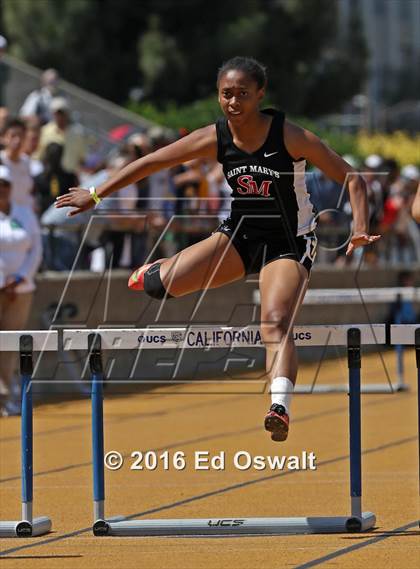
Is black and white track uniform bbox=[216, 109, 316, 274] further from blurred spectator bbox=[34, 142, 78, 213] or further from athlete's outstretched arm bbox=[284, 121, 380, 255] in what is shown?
blurred spectator bbox=[34, 142, 78, 213]

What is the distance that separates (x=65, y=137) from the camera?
57.4ft

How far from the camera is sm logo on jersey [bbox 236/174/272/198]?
24.9 feet

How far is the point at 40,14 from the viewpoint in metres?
42.4

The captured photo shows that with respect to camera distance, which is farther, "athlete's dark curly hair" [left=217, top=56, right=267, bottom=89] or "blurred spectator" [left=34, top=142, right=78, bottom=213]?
"blurred spectator" [left=34, top=142, right=78, bottom=213]

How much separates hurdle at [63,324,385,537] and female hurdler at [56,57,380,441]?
22 centimetres

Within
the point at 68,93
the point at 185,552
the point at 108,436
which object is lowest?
the point at 185,552

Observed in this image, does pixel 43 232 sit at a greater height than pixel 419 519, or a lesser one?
greater

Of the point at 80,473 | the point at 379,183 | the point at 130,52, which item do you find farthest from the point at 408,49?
the point at 80,473

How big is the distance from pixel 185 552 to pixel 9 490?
242 centimetres

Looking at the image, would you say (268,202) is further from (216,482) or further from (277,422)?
(216,482)

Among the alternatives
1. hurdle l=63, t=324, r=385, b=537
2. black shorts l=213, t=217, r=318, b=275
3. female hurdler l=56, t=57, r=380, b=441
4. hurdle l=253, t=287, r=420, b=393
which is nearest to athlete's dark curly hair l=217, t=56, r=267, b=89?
female hurdler l=56, t=57, r=380, b=441

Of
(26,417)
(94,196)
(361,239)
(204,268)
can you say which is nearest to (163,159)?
(94,196)

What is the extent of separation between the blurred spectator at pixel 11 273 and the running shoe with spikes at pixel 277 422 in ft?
20.6

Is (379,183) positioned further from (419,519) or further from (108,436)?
(419,519)
